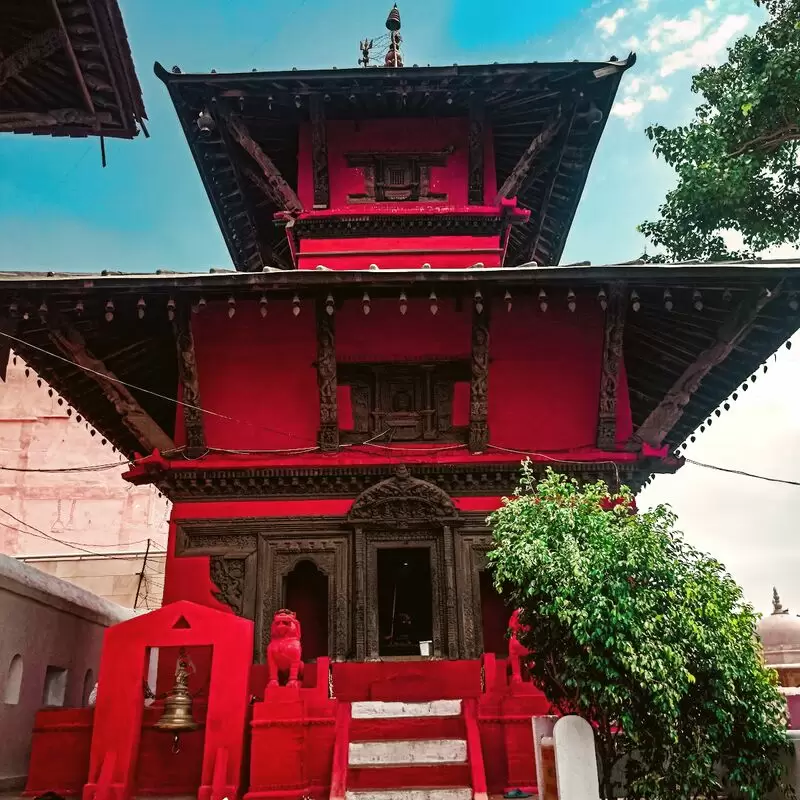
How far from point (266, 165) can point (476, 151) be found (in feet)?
11.1

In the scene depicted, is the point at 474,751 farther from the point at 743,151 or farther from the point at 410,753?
the point at 743,151

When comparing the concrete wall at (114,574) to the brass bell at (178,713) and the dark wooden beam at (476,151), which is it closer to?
the brass bell at (178,713)

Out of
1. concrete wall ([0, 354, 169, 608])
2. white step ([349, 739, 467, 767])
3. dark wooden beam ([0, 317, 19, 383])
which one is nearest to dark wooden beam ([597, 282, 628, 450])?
white step ([349, 739, 467, 767])

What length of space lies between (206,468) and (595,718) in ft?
20.5

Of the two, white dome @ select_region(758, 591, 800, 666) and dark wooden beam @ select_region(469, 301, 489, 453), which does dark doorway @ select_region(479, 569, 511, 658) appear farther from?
white dome @ select_region(758, 591, 800, 666)

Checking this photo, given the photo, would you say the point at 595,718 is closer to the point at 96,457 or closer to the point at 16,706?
the point at 16,706

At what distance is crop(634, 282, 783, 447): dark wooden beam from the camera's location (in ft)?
31.5

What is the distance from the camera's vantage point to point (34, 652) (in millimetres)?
10438

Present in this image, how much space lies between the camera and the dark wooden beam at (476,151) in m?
12.2

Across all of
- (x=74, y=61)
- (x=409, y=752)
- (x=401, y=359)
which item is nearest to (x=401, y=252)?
(x=401, y=359)

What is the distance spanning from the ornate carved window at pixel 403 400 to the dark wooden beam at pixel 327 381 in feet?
1.07

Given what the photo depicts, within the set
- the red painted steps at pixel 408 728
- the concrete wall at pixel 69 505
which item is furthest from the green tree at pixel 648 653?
the concrete wall at pixel 69 505

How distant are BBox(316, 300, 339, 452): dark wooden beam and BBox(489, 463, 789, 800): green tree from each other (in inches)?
182

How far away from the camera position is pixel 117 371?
1104cm
